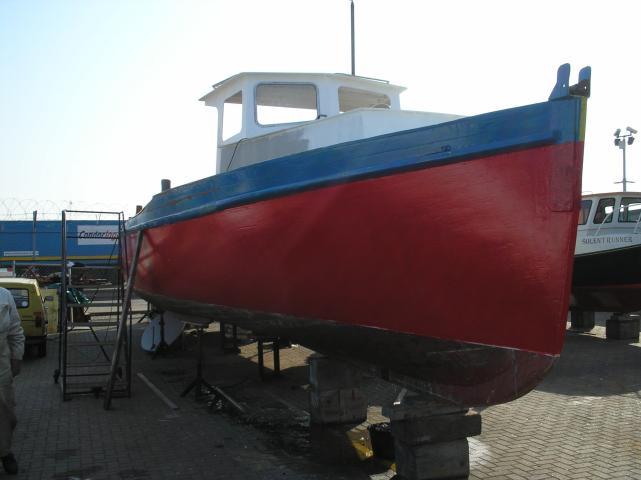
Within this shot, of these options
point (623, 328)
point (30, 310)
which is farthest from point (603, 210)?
point (30, 310)

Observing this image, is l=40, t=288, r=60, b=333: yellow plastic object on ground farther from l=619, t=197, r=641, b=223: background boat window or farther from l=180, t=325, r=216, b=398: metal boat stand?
l=619, t=197, r=641, b=223: background boat window

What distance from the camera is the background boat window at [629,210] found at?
11.1 meters

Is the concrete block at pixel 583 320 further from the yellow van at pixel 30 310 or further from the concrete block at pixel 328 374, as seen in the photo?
the yellow van at pixel 30 310

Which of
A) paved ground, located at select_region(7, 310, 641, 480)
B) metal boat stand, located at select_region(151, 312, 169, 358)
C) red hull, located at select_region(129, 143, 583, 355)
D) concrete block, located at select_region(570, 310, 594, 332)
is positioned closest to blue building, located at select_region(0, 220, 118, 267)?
metal boat stand, located at select_region(151, 312, 169, 358)

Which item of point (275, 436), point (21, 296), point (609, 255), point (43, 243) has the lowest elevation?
point (275, 436)

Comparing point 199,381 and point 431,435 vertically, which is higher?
point 431,435

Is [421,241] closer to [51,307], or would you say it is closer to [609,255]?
[609,255]

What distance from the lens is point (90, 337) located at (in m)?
11.8

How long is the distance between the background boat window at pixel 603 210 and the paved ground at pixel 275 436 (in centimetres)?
417

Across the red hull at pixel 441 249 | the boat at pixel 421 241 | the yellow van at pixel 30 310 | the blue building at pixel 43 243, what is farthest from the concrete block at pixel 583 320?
the blue building at pixel 43 243

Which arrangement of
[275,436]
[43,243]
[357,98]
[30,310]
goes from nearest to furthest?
[275,436]
[357,98]
[30,310]
[43,243]

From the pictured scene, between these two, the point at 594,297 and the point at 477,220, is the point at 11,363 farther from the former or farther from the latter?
the point at 594,297

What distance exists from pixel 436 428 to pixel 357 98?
3.95 meters

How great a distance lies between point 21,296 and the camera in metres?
9.37
